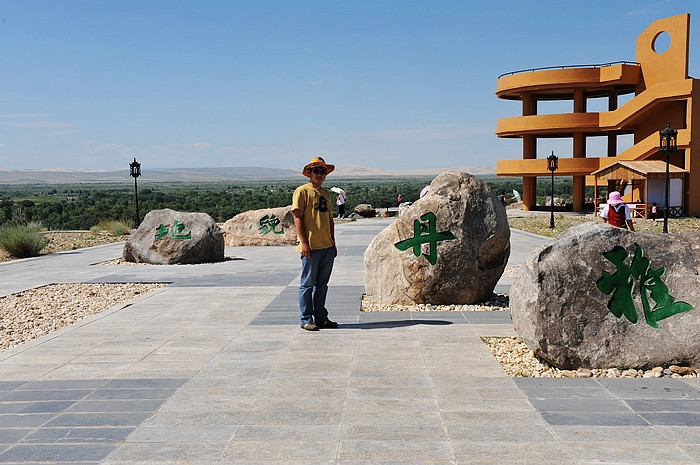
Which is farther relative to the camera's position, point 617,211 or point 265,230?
point 265,230

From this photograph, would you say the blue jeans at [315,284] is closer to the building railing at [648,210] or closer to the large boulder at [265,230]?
the large boulder at [265,230]

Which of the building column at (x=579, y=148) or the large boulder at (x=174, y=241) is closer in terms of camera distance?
the large boulder at (x=174, y=241)

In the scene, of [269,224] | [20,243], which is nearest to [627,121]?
[269,224]

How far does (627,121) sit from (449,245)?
31.6 m

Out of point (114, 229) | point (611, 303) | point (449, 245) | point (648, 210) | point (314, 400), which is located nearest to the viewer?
point (314, 400)

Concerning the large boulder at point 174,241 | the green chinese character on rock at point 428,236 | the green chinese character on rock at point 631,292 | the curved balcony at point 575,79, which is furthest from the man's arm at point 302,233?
Answer: the curved balcony at point 575,79

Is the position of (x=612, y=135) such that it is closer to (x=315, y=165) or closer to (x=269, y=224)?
(x=269, y=224)

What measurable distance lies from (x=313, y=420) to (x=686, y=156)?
33457mm

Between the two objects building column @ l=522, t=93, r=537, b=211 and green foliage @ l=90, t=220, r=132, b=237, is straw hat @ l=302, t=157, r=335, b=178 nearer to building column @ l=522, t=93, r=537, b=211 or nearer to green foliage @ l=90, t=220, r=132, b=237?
green foliage @ l=90, t=220, r=132, b=237

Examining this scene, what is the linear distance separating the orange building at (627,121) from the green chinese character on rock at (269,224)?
18.7 meters

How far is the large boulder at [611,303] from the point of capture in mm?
6211

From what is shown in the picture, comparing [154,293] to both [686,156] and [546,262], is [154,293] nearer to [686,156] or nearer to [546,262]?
[546,262]

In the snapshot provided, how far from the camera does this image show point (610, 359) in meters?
6.24

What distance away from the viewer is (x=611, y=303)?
20.6 ft
